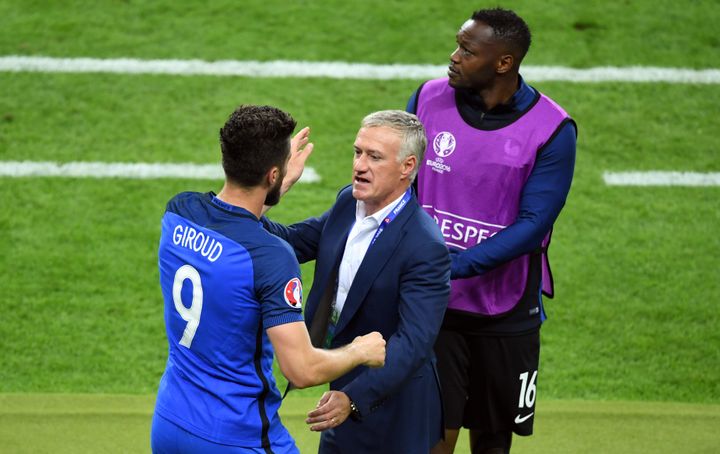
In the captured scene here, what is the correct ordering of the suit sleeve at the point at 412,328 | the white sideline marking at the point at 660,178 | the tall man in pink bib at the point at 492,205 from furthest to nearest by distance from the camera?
the white sideline marking at the point at 660,178 < the tall man in pink bib at the point at 492,205 < the suit sleeve at the point at 412,328

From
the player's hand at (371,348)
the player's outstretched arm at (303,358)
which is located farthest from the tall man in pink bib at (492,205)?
the player's outstretched arm at (303,358)

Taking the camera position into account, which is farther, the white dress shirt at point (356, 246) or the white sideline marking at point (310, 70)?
the white sideline marking at point (310, 70)

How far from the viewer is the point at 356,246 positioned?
405 centimetres

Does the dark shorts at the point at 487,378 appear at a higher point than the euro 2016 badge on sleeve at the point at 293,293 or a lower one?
lower

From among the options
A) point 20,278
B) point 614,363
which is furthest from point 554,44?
point 20,278

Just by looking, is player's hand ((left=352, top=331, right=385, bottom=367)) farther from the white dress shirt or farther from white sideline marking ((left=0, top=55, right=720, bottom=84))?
white sideline marking ((left=0, top=55, right=720, bottom=84))

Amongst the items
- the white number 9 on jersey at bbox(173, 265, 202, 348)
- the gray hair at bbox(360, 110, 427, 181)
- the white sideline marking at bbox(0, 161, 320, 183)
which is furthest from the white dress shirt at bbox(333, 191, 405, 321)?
the white sideline marking at bbox(0, 161, 320, 183)

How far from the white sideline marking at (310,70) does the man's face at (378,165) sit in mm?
5217

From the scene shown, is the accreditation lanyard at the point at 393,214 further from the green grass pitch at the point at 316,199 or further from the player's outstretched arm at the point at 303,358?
the green grass pitch at the point at 316,199

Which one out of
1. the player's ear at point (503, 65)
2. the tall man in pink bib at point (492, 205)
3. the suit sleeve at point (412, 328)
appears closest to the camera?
the suit sleeve at point (412, 328)

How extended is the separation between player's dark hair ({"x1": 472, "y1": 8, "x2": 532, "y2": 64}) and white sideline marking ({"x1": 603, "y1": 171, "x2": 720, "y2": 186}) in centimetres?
369

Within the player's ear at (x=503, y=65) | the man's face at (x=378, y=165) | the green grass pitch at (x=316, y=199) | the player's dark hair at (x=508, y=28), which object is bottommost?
the green grass pitch at (x=316, y=199)

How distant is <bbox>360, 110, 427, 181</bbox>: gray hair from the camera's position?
3945 mm

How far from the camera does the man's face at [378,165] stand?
3928mm
